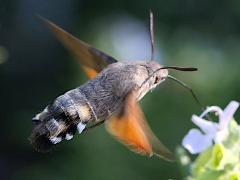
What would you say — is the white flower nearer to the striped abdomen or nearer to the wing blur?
the wing blur

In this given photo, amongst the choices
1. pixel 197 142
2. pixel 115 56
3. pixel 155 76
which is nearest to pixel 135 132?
pixel 197 142

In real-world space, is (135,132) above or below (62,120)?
above

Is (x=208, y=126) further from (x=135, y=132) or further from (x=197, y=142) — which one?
(x=135, y=132)

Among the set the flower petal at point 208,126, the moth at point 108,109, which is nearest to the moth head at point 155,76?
the moth at point 108,109

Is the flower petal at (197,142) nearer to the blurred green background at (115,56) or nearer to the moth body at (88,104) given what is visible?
the moth body at (88,104)

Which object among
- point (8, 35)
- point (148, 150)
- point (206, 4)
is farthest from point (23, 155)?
point (148, 150)

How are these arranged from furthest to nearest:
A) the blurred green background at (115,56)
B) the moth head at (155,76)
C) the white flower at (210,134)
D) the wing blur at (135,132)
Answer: the blurred green background at (115,56), the moth head at (155,76), the white flower at (210,134), the wing blur at (135,132)

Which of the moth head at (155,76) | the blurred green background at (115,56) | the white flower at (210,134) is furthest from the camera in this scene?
the blurred green background at (115,56)
